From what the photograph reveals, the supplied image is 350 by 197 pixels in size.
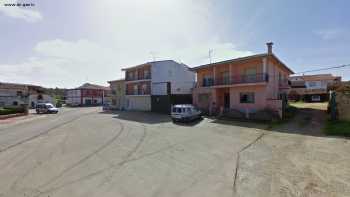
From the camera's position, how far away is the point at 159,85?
3083 centimetres

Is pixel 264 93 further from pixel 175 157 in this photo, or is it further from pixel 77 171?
pixel 77 171

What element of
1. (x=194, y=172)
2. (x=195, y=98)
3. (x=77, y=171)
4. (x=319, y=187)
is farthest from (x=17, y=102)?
(x=319, y=187)

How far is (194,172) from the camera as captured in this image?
6344mm

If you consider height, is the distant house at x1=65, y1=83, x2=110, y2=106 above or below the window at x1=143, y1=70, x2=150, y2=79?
below

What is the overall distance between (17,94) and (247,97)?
2057 inches

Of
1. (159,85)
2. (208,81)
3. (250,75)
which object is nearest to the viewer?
(250,75)

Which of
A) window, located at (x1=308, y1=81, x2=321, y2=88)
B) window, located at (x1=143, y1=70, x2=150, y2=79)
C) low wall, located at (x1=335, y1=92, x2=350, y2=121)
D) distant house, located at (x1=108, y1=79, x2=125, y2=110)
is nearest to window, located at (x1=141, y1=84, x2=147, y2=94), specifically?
window, located at (x1=143, y1=70, x2=150, y2=79)

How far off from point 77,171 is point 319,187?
24.9 ft

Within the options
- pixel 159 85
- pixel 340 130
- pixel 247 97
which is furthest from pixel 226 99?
pixel 340 130

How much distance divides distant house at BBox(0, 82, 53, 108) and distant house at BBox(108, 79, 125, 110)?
17095 mm

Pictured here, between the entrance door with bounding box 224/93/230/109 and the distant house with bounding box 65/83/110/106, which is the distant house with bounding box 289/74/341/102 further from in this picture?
the distant house with bounding box 65/83/110/106

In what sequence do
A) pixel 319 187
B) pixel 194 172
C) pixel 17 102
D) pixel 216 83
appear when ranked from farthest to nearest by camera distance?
pixel 17 102, pixel 216 83, pixel 194 172, pixel 319 187

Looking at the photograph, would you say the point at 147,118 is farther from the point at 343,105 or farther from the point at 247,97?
the point at 343,105

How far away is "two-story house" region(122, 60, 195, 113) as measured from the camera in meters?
29.2
